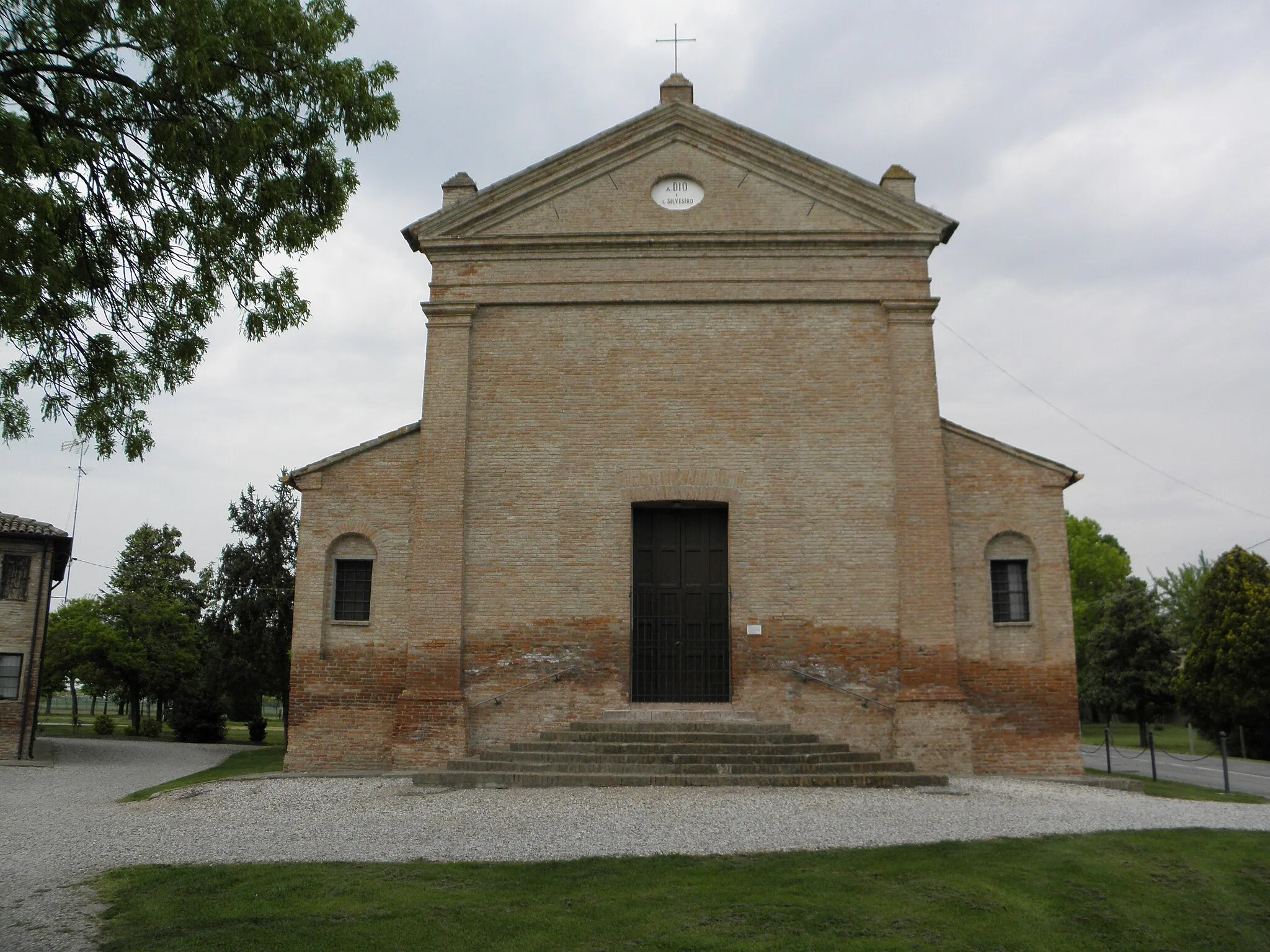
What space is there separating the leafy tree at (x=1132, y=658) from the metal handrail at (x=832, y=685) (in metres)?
24.2

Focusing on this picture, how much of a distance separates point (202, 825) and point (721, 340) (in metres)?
10.1

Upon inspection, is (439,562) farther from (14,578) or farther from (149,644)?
(149,644)

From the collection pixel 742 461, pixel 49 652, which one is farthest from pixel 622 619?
pixel 49 652

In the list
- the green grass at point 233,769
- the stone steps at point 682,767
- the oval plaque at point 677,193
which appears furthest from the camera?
the oval plaque at point 677,193

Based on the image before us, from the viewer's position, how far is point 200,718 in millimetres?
32750

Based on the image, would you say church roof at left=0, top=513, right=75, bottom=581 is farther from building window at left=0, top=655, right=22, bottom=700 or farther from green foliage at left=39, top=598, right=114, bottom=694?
green foliage at left=39, top=598, right=114, bottom=694

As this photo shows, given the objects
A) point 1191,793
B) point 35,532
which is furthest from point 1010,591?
point 35,532

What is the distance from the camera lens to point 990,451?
15688 millimetres

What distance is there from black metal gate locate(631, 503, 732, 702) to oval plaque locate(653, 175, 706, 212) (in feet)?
16.6

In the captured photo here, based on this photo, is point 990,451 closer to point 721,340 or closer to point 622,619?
point 721,340

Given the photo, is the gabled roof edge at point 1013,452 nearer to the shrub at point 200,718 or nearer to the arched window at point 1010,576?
the arched window at point 1010,576

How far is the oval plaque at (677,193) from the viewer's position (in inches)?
650

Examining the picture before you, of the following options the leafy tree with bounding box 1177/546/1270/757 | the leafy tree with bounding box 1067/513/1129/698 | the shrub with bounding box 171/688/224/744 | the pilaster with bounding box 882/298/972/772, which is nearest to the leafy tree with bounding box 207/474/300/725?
the shrub with bounding box 171/688/224/744

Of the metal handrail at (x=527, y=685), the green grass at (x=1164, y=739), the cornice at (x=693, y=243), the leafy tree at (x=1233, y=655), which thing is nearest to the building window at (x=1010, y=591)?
the cornice at (x=693, y=243)
